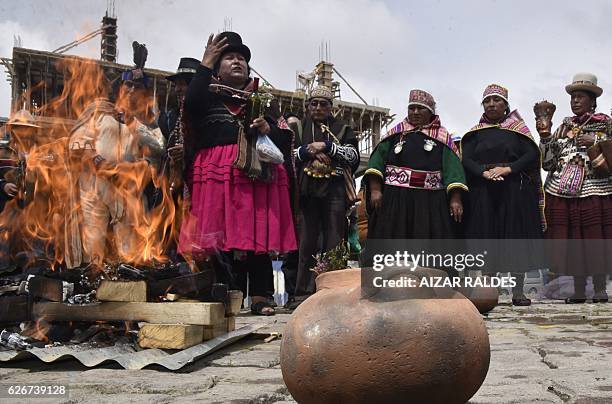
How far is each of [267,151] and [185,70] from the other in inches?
47.8

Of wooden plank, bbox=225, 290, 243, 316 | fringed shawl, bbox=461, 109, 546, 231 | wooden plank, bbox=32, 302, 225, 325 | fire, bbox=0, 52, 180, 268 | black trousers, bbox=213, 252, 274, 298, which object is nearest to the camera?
wooden plank, bbox=32, 302, 225, 325

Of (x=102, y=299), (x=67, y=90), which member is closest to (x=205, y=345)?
(x=102, y=299)

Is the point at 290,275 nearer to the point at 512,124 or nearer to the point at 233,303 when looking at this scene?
the point at 512,124

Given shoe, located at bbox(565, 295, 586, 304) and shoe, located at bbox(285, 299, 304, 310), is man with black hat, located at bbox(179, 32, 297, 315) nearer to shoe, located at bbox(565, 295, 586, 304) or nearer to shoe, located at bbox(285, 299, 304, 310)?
shoe, located at bbox(285, 299, 304, 310)

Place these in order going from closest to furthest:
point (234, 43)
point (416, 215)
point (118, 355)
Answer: point (118, 355) < point (234, 43) < point (416, 215)

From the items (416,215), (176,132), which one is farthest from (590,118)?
(176,132)

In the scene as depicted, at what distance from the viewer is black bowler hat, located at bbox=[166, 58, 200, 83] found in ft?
18.3

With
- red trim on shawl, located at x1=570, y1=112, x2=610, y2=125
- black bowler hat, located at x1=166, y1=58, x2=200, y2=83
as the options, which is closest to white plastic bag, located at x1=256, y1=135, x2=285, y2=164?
black bowler hat, located at x1=166, y1=58, x2=200, y2=83

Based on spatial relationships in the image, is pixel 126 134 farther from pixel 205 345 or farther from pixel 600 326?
pixel 600 326

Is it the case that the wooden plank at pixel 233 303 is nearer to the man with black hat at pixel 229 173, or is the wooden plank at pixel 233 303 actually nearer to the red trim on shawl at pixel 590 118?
the man with black hat at pixel 229 173

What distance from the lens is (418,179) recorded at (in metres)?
5.82

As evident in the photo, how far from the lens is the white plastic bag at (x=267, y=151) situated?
5016mm

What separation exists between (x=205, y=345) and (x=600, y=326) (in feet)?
9.08

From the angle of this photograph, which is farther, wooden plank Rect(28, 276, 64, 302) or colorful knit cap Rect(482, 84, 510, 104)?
colorful knit cap Rect(482, 84, 510, 104)
